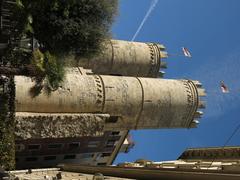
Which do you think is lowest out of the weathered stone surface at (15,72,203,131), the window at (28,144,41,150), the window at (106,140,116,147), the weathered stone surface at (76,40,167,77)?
the window at (28,144,41,150)

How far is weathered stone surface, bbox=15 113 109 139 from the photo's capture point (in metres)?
19.7

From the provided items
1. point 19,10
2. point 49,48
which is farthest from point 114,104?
point 19,10

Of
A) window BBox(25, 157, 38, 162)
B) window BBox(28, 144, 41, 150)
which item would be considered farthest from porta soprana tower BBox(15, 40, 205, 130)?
window BBox(25, 157, 38, 162)

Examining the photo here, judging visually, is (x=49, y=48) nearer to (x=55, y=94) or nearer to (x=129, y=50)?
(x=55, y=94)

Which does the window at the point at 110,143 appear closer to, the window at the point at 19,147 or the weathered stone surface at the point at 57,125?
the weathered stone surface at the point at 57,125

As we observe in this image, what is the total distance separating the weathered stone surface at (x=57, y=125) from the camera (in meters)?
19.7

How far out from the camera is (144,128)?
2409cm

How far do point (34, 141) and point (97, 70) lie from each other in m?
6.95

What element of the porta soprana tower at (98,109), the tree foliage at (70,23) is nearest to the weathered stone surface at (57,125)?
the porta soprana tower at (98,109)

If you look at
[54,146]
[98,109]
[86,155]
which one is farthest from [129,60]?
[54,146]

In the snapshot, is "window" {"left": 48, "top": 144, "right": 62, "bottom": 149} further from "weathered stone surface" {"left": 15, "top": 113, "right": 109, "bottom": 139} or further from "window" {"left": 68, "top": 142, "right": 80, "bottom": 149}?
"weathered stone surface" {"left": 15, "top": 113, "right": 109, "bottom": 139}

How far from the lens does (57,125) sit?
20.7 metres

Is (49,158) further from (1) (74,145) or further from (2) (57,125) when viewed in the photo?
(2) (57,125)

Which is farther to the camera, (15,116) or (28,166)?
(28,166)
